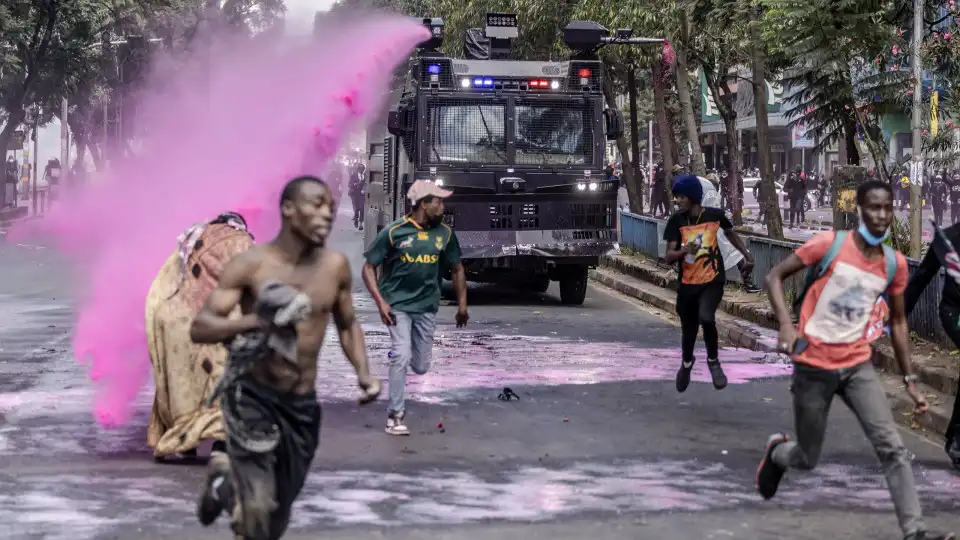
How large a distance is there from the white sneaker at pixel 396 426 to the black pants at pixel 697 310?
255 centimetres

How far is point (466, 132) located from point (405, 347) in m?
10.5

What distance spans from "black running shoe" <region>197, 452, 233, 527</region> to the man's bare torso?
0.40 metres

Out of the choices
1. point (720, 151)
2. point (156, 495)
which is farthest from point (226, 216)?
point (720, 151)

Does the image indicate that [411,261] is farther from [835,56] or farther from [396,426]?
[835,56]

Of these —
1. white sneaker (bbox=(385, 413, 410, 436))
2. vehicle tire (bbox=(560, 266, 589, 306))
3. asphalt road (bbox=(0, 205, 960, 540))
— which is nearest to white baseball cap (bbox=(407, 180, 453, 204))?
white sneaker (bbox=(385, 413, 410, 436))

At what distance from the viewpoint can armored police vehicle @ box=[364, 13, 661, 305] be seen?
2045 cm

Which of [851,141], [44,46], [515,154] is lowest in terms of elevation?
[515,154]

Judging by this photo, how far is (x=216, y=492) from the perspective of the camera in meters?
5.76

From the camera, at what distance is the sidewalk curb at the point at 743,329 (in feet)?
37.0

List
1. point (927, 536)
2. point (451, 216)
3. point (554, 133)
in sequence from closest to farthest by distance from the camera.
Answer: point (927, 536), point (451, 216), point (554, 133)

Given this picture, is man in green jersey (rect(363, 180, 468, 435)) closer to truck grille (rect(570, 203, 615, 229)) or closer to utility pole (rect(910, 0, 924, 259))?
utility pole (rect(910, 0, 924, 259))

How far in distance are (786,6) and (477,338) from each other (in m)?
5.07

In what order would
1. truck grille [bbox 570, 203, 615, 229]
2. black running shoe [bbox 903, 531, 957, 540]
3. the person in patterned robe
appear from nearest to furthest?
1. black running shoe [bbox 903, 531, 957, 540]
2. the person in patterned robe
3. truck grille [bbox 570, 203, 615, 229]

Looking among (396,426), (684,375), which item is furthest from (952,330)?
(396,426)
